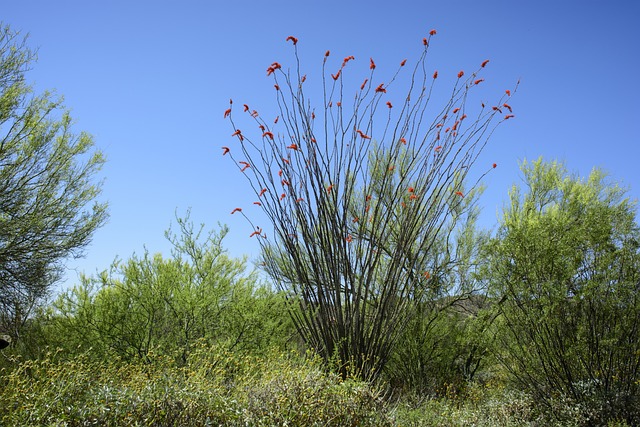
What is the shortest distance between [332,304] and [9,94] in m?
6.97

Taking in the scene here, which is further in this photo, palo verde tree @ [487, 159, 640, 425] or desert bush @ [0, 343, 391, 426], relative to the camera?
palo verde tree @ [487, 159, 640, 425]

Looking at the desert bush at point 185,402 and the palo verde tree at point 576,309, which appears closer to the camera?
the desert bush at point 185,402

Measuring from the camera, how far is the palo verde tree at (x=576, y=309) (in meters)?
5.23

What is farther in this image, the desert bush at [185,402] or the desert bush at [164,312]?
the desert bush at [164,312]

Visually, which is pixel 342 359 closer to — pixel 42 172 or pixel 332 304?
pixel 332 304

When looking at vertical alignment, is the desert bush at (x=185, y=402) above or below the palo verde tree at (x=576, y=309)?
below

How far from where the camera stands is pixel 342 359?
4691 millimetres

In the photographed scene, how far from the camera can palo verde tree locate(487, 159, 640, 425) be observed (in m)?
5.23

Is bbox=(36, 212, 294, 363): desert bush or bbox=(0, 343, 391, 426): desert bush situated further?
bbox=(36, 212, 294, 363): desert bush

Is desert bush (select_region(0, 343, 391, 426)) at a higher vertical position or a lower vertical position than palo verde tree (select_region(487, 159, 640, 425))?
lower

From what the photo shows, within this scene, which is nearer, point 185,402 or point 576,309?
point 185,402

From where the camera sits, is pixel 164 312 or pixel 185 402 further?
pixel 164 312

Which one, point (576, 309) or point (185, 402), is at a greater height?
point (576, 309)

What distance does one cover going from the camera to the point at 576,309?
5.40 metres
